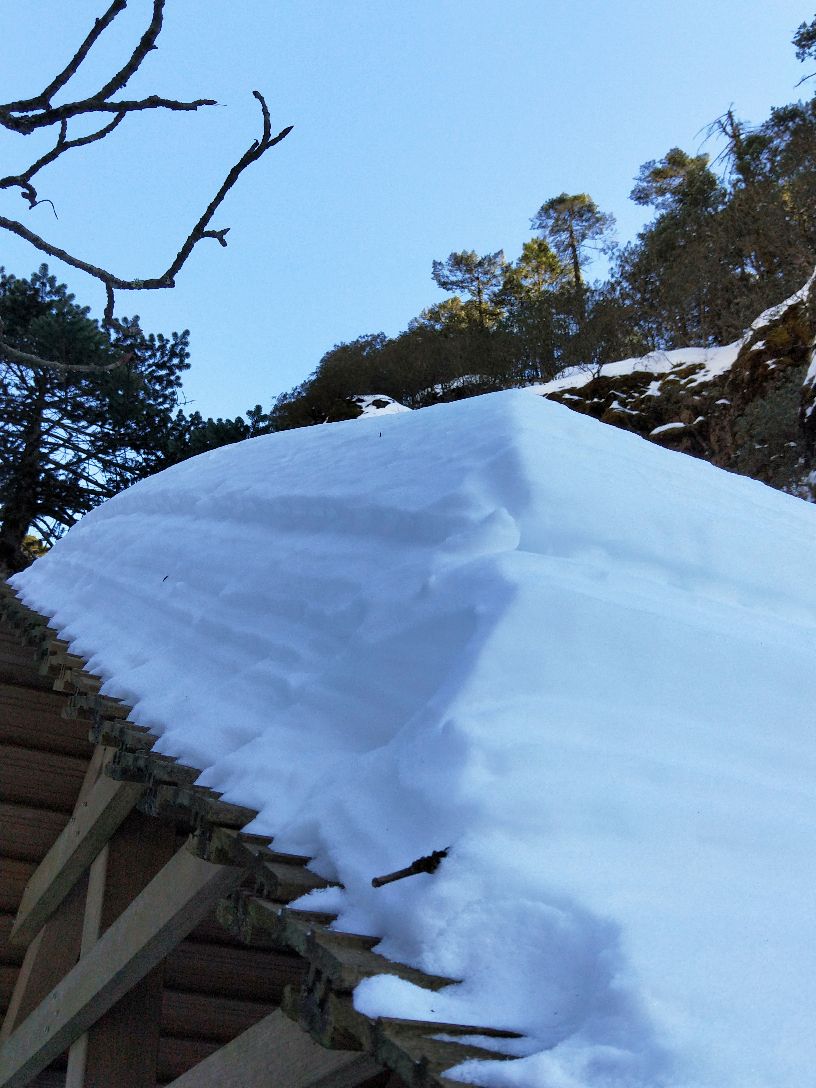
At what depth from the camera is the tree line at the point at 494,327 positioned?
12180 millimetres

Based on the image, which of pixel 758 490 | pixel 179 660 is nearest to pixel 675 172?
pixel 758 490

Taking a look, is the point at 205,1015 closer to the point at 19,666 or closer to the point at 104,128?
the point at 19,666

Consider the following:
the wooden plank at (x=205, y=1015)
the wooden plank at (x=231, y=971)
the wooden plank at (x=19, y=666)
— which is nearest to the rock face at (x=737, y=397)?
the wooden plank at (x=231, y=971)

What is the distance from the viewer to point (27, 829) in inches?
122

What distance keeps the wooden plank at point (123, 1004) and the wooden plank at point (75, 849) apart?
0.07m

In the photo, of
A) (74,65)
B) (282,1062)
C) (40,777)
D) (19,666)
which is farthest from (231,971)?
(74,65)

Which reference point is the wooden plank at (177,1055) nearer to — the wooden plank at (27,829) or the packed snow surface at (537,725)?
the wooden plank at (27,829)

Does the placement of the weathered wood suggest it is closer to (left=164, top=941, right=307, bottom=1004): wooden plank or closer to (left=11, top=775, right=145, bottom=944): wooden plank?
(left=11, top=775, right=145, bottom=944): wooden plank

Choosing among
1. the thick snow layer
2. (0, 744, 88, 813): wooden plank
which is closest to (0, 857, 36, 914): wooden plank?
(0, 744, 88, 813): wooden plank

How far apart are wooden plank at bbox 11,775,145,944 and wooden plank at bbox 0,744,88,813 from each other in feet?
0.58

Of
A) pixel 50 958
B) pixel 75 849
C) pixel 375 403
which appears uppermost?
pixel 375 403

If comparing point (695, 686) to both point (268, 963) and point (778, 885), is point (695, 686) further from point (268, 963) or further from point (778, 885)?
point (268, 963)

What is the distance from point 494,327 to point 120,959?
2236cm

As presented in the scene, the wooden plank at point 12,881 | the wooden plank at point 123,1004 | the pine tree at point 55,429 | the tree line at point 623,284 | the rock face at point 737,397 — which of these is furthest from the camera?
the tree line at point 623,284
